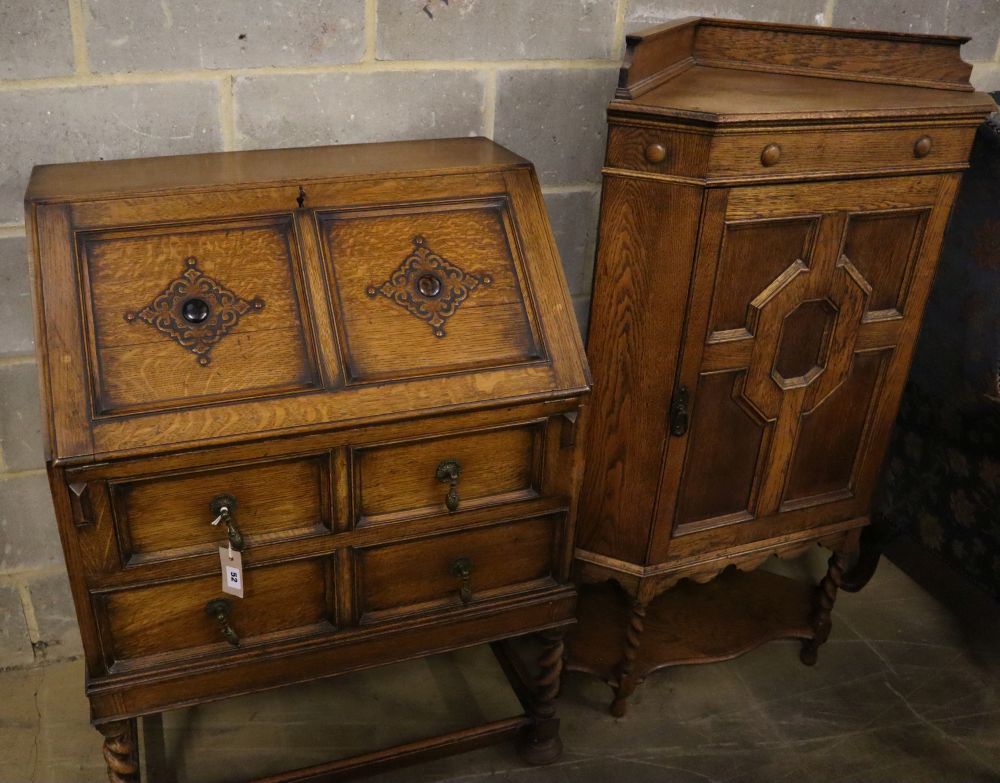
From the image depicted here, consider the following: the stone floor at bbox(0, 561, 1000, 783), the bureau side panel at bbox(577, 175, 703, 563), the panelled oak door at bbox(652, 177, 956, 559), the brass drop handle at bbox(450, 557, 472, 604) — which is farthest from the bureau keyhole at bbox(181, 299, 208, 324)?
the stone floor at bbox(0, 561, 1000, 783)

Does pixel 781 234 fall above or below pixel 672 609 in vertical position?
above

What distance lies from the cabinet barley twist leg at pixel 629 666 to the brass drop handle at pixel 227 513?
1.03 m

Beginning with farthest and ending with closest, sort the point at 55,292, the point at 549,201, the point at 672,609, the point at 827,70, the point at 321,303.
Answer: the point at 672,609
the point at 549,201
the point at 827,70
the point at 321,303
the point at 55,292

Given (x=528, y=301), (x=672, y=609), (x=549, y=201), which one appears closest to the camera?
(x=528, y=301)

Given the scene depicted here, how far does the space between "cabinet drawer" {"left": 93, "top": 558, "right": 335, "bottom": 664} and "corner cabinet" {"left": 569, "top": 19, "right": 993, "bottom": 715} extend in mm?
664

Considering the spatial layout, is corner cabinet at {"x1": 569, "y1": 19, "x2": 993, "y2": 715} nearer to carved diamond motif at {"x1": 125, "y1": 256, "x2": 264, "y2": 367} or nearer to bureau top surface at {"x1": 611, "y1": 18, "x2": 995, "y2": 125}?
bureau top surface at {"x1": 611, "y1": 18, "x2": 995, "y2": 125}

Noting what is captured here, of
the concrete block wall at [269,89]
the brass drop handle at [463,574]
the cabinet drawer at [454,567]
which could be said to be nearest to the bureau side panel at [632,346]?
the cabinet drawer at [454,567]

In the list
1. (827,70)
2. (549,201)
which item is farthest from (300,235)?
(827,70)

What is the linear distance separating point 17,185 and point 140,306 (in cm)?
61

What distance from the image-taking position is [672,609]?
2.59 meters

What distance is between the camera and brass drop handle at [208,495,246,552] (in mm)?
1552

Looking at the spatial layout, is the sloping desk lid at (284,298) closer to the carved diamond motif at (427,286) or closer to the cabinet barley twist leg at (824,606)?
the carved diamond motif at (427,286)

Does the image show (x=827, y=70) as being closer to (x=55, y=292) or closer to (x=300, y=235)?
(x=300, y=235)

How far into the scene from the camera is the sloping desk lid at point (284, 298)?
1467 mm
